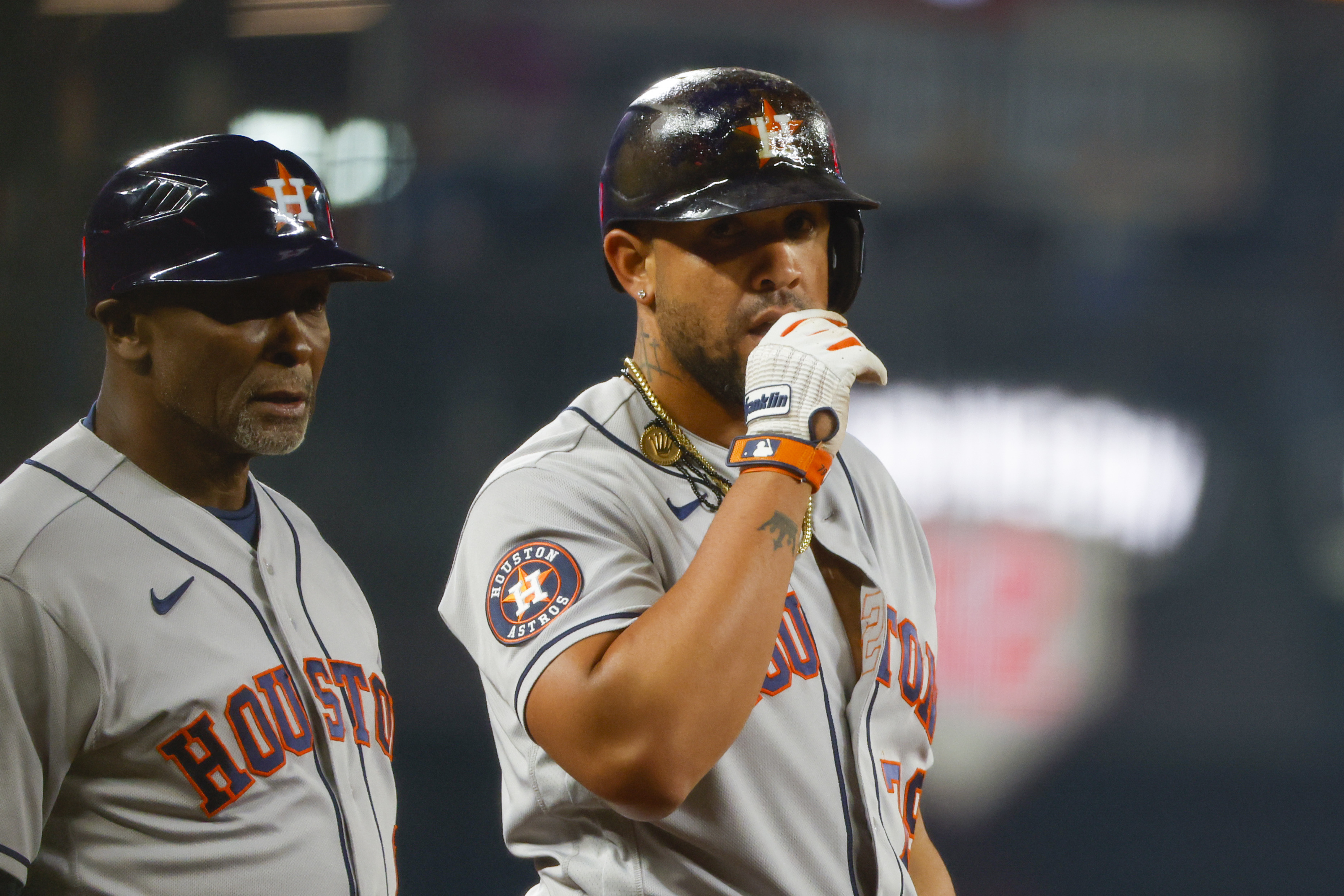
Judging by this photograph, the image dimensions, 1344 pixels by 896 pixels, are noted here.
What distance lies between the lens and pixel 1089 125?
366 cm

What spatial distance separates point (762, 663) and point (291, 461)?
96.9 inches

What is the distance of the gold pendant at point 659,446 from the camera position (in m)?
1.32

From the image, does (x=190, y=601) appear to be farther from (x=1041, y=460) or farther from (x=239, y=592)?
(x=1041, y=460)

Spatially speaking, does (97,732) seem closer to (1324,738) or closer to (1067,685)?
(1067,685)

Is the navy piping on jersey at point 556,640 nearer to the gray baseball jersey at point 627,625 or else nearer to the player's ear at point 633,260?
the gray baseball jersey at point 627,625

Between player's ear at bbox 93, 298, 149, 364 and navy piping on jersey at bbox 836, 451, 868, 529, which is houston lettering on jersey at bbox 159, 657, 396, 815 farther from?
navy piping on jersey at bbox 836, 451, 868, 529

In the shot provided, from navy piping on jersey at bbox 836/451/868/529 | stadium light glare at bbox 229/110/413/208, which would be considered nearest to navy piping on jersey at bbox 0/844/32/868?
navy piping on jersey at bbox 836/451/868/529

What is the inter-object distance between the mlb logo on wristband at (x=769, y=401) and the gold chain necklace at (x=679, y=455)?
15 centimetres

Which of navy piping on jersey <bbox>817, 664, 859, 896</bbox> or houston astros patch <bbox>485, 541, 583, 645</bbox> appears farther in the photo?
navy piping on jersey <bbox>817, 664, 859, 896</bbox>

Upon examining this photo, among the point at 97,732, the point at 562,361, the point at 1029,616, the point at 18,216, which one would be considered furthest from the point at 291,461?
the point at 1029,616

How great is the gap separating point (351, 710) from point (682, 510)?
63cm

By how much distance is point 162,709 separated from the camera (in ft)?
4.37

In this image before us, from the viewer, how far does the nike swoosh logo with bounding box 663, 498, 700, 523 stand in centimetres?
128

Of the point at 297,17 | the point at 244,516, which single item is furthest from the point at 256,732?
the point at 297,17
